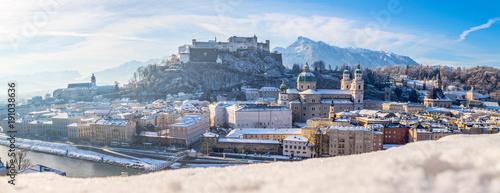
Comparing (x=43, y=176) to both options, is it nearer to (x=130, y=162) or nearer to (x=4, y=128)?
(x=130, y=162)

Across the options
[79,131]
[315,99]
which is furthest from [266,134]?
[79,131]

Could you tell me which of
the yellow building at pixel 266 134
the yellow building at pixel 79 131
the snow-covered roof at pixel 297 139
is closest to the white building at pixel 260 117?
the yellow building at pixel 266 134

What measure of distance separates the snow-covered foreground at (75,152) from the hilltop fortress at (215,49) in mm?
40174

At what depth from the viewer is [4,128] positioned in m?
40.2

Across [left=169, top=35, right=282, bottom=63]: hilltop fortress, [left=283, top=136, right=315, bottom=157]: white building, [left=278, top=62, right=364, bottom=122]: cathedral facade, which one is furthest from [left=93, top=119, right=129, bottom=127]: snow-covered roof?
[left=169, top=35, right=282, bottom=63]: hilltop fortress

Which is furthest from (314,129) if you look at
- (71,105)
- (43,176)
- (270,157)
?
(71,105)

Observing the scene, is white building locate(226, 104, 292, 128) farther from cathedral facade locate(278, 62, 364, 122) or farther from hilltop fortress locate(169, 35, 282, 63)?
hilltop fortress locate(169, 35, 282, 63)

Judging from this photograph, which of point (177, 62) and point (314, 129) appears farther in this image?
point (177, 62)

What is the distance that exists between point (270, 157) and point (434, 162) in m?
22.1

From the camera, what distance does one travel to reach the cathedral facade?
138 ft

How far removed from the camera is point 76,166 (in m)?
24.5

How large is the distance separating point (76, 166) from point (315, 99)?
29539 millimetres

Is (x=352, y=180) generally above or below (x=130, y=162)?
above

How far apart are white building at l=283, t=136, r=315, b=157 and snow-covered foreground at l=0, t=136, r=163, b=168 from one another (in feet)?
34.0
